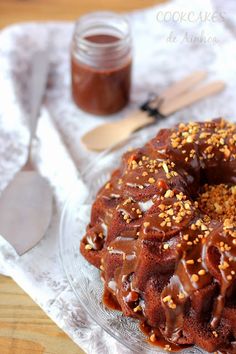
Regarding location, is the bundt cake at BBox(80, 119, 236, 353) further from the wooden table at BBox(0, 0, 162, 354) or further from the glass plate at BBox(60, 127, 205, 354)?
the wooden table at BBox(0, 0, 162, 354)

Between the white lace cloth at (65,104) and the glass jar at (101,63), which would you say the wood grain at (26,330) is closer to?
the white lace cloth at (65,104)

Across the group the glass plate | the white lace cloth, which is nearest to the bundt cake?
the glass plate

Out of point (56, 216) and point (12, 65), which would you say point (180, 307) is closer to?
point (56, 216)

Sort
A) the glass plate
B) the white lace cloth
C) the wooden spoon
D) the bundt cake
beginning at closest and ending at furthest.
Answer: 1. the bundt cake
2. the glass plate
3. the white lace cloth
4. the wooden spoon

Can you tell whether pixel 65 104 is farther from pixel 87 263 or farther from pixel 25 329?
pixel 25 329

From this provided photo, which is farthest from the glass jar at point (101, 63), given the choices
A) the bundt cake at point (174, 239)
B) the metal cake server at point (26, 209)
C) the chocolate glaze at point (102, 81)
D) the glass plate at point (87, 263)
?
the bundt cake at point (174, 239)

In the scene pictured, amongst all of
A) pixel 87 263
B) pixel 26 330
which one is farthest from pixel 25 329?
pixel 87 263

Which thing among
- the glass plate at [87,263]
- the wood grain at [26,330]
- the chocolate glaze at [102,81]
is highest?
the chocolate glaze at [102,81]

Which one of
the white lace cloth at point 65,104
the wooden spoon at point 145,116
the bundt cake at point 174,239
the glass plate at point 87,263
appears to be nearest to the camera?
the bundt cake at point 174,239
